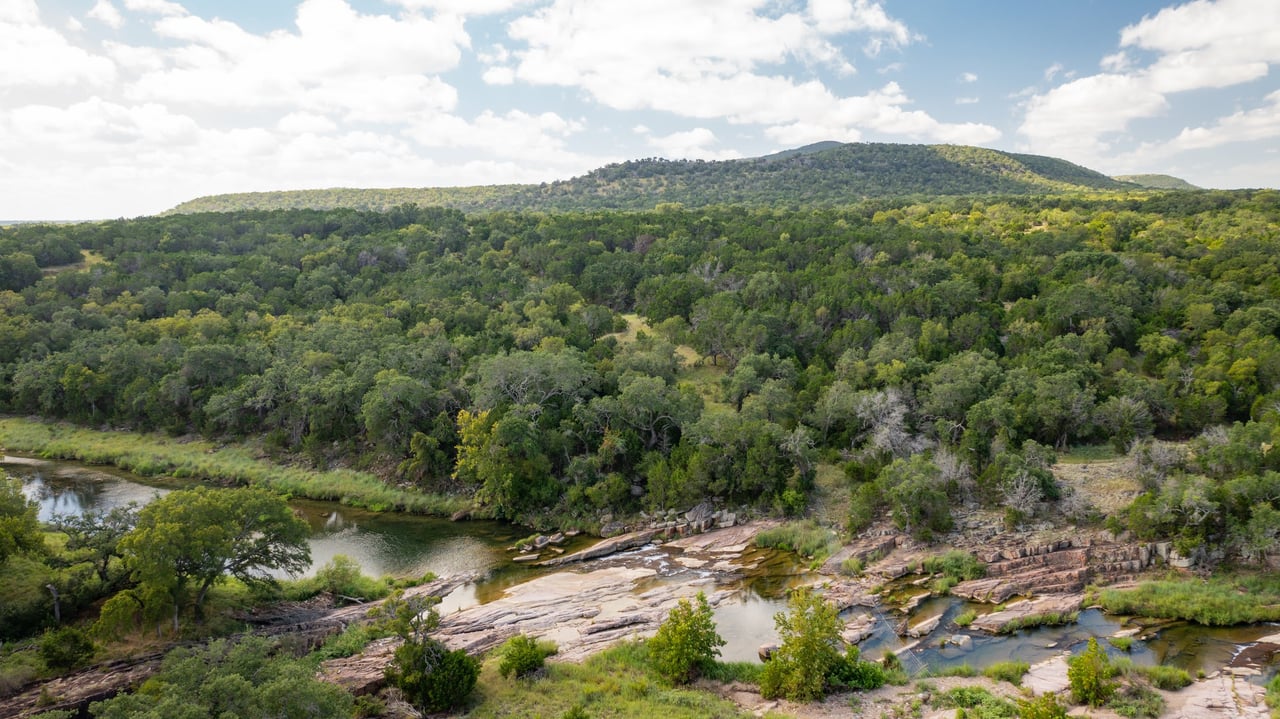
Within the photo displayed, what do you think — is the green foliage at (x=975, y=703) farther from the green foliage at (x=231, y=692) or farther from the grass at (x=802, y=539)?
the green foliage at (x=231, y=692)

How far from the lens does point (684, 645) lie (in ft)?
73.9

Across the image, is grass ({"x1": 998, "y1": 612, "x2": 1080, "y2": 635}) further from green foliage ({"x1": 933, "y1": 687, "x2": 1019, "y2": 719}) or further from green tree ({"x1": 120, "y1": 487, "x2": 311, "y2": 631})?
green tree ({"x1": 120, "y1": 487, "x2": 311, "y2": 631})

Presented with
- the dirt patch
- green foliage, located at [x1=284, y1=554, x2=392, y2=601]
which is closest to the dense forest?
the dirt patch

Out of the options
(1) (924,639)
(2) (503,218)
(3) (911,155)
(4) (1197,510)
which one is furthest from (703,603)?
(3) (911,155)

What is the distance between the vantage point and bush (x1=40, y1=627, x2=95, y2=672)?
70.7 feet

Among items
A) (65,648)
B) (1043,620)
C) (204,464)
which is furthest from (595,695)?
(204,464)

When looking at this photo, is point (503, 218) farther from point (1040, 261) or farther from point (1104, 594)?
point (1104, 594)

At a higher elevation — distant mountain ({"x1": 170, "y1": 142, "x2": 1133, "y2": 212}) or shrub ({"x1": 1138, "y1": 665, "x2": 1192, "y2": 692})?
Answer: distant mountain ({"x1": 170, "y1": 142, "x2": 1133, "y2": 212})

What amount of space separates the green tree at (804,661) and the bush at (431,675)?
9.73 m

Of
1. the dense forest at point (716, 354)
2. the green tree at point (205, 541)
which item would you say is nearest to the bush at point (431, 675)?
the green tree at point (205, 541)

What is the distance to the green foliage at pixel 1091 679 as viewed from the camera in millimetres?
19906

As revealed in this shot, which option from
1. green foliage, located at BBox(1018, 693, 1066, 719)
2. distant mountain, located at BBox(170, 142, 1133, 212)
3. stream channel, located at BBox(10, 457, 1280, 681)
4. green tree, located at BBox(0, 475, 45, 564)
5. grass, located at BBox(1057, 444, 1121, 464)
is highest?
distant mountain, located at BBox(170, 142, 1133, 212)

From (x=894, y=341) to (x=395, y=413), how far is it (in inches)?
1479

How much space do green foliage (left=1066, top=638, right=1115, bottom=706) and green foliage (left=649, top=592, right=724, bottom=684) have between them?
11015 millimetres
